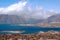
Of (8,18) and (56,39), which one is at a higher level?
(8,18)

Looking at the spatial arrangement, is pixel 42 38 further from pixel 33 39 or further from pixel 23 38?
pixel 23 38

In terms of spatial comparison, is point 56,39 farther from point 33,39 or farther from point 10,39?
point 10,39

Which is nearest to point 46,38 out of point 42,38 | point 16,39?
point 42,38

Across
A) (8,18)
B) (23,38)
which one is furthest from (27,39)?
(8,18)

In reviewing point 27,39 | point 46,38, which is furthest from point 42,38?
point 27,39

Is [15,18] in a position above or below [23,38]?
above

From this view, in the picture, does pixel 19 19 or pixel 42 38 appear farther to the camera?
pixel 19 19

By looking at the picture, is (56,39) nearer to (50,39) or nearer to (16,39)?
(50,39)

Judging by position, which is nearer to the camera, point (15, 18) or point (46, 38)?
point (46, 38)
